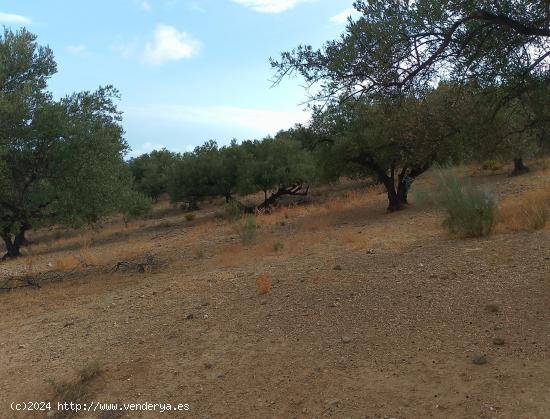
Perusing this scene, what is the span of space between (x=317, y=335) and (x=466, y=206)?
5.56 meters

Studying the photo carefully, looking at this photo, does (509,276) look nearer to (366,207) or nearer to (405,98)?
(405,98)

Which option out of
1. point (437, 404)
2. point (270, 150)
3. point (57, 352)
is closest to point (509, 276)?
point (437, 404)

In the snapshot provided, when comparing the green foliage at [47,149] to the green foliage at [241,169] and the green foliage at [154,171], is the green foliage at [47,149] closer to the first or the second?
the green foliage at [241,169]

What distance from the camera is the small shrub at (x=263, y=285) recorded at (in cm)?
786

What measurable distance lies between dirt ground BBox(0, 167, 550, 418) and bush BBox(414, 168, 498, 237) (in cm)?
34

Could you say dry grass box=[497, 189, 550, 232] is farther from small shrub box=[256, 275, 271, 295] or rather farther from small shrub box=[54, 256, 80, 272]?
small shrub box=[54, 256, 80, 272]

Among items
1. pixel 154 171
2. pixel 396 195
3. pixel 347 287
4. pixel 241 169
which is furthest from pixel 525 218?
pixel 154 171

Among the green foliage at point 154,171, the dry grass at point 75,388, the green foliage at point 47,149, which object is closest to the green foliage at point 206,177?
the green foliage at point 154,171

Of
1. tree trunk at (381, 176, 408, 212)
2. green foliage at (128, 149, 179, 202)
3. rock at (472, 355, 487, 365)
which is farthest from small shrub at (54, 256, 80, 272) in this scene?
green foliage at (128, 149, 179, 202)

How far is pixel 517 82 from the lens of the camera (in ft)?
19.9

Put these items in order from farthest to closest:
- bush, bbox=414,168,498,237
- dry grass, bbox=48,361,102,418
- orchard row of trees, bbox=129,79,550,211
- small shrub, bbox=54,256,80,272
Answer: small shrub, bbox=54,256,80,272, bush, bbox=414,168,498,237, orchard row of trees, bbox=129,79,550,211, dry grass, bbox=48,361,102,418

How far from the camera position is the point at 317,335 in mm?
5984

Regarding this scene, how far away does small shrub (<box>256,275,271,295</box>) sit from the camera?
7.86 meters

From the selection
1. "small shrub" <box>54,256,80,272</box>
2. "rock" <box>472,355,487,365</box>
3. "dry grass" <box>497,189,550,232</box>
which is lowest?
"rock" <box>472,355,487,365</box>
